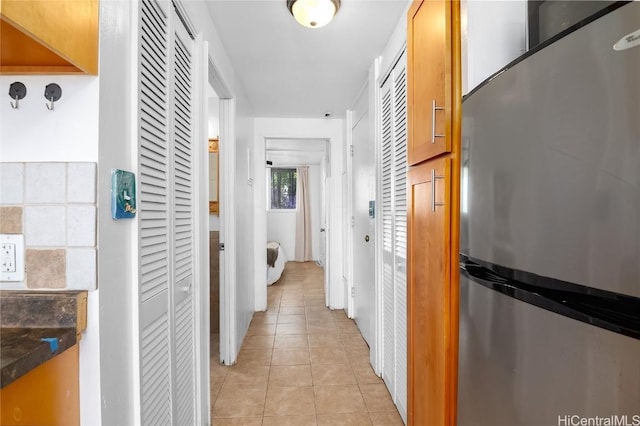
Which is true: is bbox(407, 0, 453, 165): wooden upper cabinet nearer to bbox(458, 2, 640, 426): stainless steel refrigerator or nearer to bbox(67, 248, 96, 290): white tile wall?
bbox(458, 2, 640, 426): stainless steel refrigerator

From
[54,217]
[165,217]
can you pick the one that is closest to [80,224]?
[54,217]

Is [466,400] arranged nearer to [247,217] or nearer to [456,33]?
[456,33]

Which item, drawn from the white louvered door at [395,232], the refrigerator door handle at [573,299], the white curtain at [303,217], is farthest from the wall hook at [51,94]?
the white curtain at [303,217]

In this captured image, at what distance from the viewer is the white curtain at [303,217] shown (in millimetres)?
7539

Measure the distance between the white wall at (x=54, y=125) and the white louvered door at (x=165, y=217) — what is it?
0.21m

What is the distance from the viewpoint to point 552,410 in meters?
0.61

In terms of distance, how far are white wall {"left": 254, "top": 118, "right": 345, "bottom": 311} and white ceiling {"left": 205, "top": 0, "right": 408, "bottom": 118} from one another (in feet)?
2.17

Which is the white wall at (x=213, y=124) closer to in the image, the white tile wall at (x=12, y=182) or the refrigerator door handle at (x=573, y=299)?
the white tile wall at (x=12, y=182)

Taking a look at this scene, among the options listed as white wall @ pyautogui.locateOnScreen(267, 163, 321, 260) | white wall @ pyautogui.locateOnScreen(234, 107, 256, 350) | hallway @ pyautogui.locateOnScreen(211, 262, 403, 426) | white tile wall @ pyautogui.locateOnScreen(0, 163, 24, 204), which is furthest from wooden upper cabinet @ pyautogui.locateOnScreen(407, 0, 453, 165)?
white wall @ pyautogui.locateOnScreen(267, 163, 321, 260)

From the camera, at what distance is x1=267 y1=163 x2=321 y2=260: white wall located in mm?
7641

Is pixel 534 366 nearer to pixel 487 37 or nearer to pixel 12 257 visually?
pixel 487 37

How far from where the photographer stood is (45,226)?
0.79 m

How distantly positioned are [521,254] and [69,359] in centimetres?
113

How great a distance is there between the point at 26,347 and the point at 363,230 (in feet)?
→ 8.62
